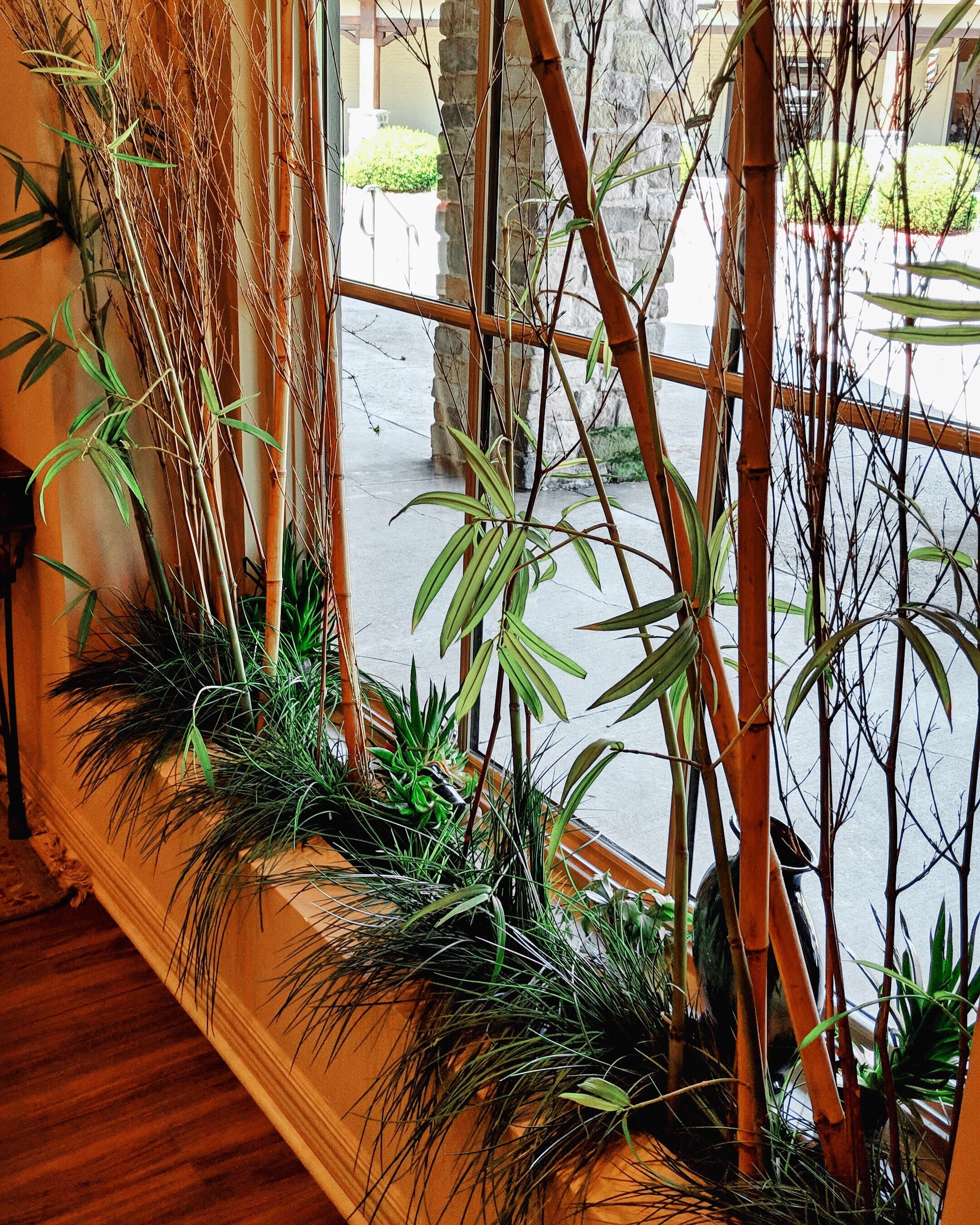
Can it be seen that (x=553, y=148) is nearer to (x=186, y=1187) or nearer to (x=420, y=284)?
(x=420, y=284)

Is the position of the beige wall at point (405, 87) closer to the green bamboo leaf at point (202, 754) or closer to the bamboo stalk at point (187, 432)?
the bamboo stalk at point (187, 432)

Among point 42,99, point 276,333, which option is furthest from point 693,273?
point 42,99

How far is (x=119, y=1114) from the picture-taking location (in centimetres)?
222

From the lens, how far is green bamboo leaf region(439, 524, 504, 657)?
4.03 ft

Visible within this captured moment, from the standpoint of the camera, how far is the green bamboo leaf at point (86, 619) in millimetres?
2719

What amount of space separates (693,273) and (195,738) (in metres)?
1.23

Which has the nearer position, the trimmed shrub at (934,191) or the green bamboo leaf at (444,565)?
the trimmed shrub at (934,191)

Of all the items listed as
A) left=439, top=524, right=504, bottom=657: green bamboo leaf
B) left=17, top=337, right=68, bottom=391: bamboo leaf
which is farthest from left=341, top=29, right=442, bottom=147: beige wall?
left=439, top=524, right=504, bottom=657: green bamboo leaf

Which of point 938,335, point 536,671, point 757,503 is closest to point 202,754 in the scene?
point 536,671

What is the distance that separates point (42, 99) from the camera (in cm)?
260

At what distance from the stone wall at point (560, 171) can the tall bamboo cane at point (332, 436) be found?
21 centimetres

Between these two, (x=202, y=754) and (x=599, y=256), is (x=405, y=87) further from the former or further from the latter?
(x=599, y=256)

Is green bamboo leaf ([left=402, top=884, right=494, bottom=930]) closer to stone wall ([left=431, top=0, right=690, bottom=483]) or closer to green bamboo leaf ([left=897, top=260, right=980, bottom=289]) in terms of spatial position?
stone wall ([left=431, top=0, right=690, bottom=483])

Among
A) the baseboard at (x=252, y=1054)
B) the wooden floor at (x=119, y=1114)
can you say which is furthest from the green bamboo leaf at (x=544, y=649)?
the wooden floor at (x=119, y=1114)
